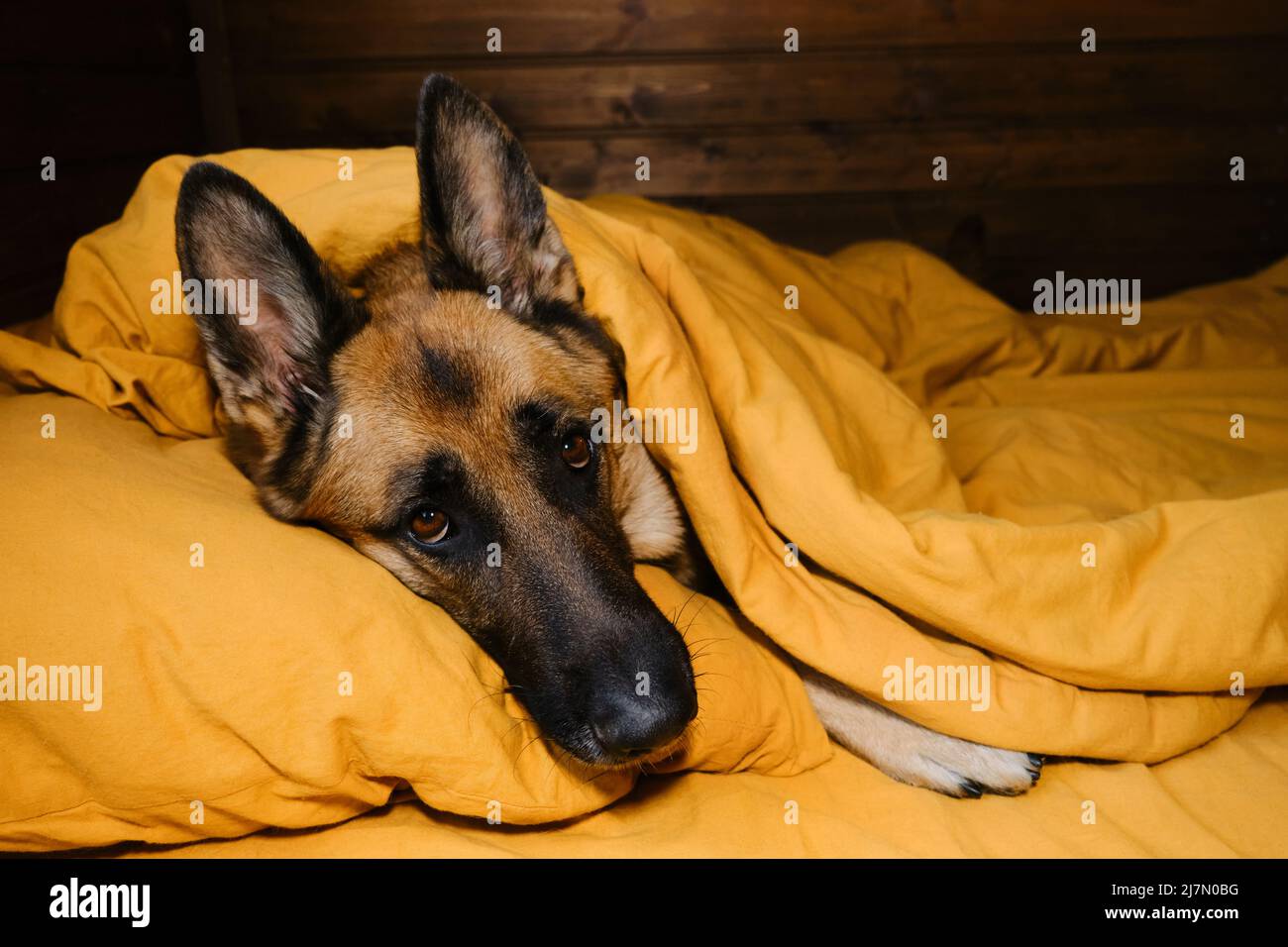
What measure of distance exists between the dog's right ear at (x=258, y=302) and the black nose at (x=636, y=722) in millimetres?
934

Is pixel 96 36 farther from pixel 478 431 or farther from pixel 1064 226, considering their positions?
pixel 1064 226

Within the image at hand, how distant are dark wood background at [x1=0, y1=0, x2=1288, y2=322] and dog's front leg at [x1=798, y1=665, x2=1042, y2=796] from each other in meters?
3.11

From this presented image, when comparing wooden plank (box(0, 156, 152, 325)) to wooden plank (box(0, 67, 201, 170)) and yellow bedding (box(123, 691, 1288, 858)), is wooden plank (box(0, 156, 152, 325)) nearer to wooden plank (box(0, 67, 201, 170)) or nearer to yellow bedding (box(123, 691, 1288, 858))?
wooden plank (box(0, 67, 201, 170))

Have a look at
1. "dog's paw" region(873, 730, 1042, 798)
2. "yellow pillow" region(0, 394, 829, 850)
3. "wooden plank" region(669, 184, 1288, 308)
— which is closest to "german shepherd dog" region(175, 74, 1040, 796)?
"dog's paw" region(873, 730, 1042, 798)

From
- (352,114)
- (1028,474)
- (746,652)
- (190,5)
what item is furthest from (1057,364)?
(190,5)

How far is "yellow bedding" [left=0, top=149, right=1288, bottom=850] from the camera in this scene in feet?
5.69

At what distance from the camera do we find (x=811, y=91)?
4.41 metres

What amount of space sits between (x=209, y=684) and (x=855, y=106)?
4.09 m

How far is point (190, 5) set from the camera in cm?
405

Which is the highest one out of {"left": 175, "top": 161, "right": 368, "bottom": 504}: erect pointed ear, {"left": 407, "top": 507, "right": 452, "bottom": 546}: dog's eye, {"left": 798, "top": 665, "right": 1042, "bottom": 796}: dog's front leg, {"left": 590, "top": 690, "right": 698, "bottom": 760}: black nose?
{"left": 175, "top": 161, "right": 368, "bottom": 504}: erect pointed ear

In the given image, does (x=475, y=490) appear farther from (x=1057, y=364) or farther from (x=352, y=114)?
(x=352, y=114)

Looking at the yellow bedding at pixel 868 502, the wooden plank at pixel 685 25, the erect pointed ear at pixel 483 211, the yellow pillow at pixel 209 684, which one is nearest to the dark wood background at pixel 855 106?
the wooden plank at pixel 685 25

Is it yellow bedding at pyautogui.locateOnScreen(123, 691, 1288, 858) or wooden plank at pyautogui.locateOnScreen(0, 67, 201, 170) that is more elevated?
wooden plank at pyautogui.locateOnScreen(0, 67, 201, 170)
